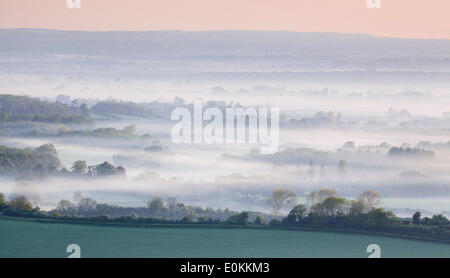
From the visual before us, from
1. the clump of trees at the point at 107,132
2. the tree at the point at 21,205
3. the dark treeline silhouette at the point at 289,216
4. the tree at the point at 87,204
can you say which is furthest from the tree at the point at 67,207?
the clump of trees at the point at 107,132

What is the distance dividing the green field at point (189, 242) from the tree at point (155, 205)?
1427 millimetres

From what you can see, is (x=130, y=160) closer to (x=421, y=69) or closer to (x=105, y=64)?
(x=105, y=64)

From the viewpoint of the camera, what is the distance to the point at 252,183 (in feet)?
60.3

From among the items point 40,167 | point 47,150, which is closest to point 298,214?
point 40,167

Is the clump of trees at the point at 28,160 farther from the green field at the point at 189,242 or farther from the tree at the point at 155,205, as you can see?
the green field at the point at 189,242

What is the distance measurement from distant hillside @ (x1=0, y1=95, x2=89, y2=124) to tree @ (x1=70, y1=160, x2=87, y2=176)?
84.2 inches

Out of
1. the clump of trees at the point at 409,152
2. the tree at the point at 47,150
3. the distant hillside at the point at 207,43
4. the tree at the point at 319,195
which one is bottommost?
the tree at the point at 319,195

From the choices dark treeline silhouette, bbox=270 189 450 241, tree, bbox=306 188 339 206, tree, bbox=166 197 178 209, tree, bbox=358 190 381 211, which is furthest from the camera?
tree, bbox=166 197 178 209

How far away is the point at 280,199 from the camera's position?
16781 millimetres

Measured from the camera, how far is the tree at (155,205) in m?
15.8

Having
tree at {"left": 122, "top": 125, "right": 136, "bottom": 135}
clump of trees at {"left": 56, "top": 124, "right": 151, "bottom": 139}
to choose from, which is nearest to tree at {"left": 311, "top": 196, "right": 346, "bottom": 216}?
clump of trees at {"left": 56, "top": 124, "right": 151, "bottom": 139}

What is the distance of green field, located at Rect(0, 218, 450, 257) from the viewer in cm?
1288

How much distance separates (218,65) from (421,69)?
5.87 meters

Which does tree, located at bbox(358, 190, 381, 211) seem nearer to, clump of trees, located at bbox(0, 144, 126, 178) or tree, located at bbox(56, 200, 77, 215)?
tree, located at bbox(56, 200, 77, 215)
